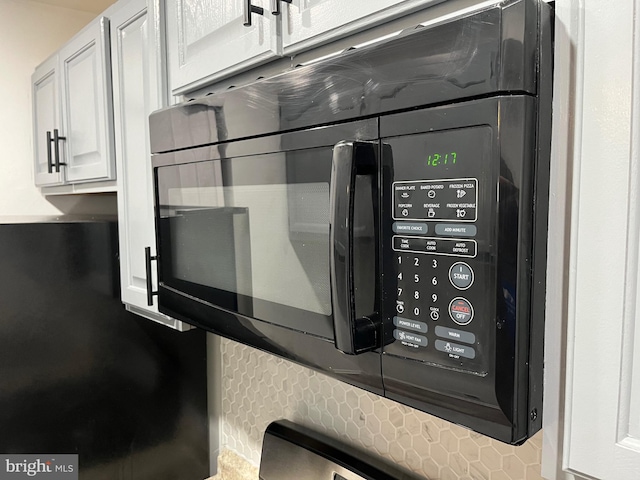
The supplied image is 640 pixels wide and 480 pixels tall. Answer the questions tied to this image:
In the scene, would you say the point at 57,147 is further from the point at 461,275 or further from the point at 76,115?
the point at 461,275

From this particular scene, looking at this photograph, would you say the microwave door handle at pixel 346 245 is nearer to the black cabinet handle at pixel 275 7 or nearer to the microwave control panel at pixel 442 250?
the microwave control panel at pixel 442 250

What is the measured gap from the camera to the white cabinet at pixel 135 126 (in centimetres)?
106

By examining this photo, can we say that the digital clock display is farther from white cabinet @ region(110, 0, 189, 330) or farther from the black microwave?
white cabinet @ region(110, 0, 189, 330)

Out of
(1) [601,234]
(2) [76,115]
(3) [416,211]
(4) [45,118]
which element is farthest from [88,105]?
(1) [601,234]

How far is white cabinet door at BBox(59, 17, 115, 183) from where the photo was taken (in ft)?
4.21

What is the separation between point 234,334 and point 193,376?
3.03 ft

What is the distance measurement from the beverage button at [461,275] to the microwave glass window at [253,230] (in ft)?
0.53

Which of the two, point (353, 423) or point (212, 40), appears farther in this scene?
point (353, 423)

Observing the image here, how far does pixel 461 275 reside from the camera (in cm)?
46

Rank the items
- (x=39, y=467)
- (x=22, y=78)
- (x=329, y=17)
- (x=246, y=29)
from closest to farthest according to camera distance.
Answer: (x=329, y=17) → (x=246, y=29) → (x=39, y=467) → (x=22, y=78)

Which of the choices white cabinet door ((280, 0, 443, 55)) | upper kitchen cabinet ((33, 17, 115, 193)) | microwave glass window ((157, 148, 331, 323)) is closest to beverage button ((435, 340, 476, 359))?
microwave glass window ((157, 148, 331, 323))

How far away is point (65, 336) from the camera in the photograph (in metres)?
1.36

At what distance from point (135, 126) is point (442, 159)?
87 centimetres

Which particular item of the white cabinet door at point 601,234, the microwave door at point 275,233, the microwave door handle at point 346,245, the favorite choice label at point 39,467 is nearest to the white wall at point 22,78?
the favorite choice label at point 39,467
